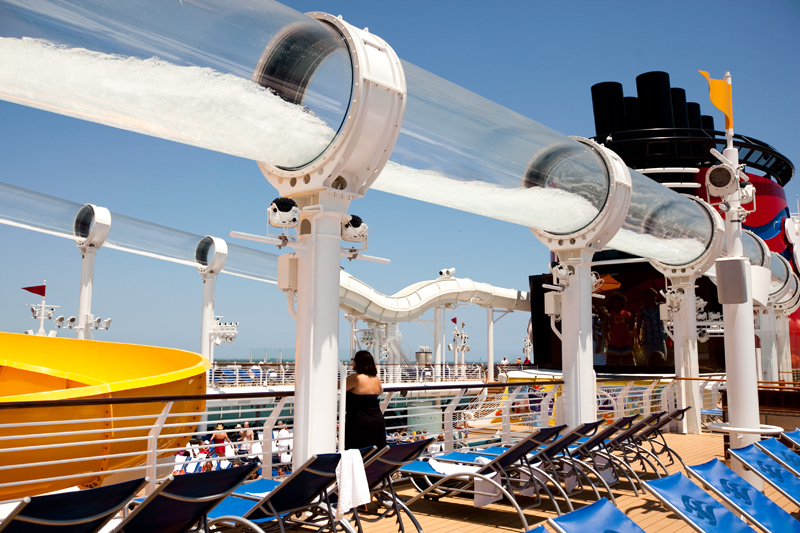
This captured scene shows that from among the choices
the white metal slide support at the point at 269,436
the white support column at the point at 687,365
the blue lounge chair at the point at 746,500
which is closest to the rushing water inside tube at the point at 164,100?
the white metal slide support at the point at 269,436

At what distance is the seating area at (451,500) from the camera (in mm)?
2588

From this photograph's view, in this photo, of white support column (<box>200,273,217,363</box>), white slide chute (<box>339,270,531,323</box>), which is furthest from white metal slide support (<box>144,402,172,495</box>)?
white slide chute (<box>339,270,531,323</box>)

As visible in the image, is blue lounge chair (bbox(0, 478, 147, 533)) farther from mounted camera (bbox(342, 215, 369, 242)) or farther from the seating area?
mounted camera (bbox(342, 215, 369, 242))

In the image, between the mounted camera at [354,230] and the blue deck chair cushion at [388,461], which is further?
the mounted camera at [354,230]

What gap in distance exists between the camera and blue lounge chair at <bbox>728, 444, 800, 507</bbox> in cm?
410

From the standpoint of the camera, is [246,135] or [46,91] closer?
[46,91]

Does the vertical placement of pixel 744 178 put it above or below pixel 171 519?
above

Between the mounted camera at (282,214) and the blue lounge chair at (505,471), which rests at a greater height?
the mounted camera at (282,214)

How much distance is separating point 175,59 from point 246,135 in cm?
67

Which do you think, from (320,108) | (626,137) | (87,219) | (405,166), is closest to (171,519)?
(320,108)

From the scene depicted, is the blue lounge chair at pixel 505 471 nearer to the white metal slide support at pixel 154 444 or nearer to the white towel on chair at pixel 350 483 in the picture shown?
the white towel on chair at pixel 350 483

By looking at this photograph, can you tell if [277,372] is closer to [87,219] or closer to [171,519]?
[87,219]

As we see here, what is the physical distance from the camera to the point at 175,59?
349 cm

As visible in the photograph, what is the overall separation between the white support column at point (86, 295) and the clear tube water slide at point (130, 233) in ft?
1.59
